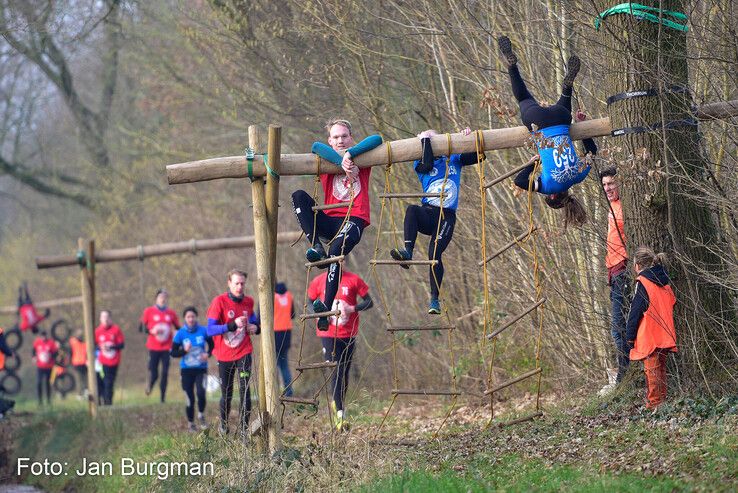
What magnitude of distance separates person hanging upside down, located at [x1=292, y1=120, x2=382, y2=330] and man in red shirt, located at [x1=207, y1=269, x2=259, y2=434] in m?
2.03

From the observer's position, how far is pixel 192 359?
13.2 meters

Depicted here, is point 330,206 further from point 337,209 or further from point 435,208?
point 435,208

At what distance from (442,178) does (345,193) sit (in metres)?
0.89

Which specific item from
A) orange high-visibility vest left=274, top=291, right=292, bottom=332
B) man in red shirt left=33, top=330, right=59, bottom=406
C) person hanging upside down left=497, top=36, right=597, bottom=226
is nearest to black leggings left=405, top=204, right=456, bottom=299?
person hanging upside down left=497, top=36, right=597, bottom=226

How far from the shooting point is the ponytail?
908 cm

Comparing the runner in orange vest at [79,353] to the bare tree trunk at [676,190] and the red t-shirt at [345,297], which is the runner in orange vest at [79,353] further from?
the bare tree trunk at [676,190]

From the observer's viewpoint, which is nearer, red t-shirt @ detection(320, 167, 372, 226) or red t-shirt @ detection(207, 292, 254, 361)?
red t-shirt @ detection(320, 167, 372, 226)

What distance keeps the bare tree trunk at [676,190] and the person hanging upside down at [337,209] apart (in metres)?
2.23

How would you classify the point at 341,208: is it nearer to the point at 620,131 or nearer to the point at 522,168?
the point at 522,168

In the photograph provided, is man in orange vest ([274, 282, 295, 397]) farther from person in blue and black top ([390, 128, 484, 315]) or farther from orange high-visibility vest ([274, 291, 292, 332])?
person in blue and black top ([390, 128, 484, 315])

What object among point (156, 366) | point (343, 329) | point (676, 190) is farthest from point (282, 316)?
point (676, 190)

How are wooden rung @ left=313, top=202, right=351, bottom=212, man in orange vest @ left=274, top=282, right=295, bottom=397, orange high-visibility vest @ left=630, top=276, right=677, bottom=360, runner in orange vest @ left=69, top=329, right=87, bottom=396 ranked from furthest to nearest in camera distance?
runner in orange vest @ left=69, top=329, right=87, bottom=396 → man in orange vest @ left=274, top=282, right=295, bottom=397 → wooden rung @ left=313, top=202, right=351, bottom=212 → orange high-visibility vest @ left=630, top=276, right=677, bottom=360

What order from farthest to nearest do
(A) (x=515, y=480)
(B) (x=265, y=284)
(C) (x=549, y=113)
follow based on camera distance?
1. (B) (x=265, y=284)
2. (C) (x=549, y=113)
3. (A) (x=515, y=480)

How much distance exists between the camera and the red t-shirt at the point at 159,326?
59.8ft
